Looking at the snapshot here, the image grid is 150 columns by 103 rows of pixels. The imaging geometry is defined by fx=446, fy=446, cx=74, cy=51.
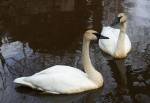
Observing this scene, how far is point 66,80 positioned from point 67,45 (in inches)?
104

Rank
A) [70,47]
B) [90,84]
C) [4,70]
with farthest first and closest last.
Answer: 1. [70,47]
2. [4,70]
3. [90,84]

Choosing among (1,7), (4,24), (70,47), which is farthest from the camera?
(1,7)

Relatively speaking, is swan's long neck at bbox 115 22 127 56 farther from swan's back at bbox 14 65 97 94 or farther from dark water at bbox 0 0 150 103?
swan's back at bbox 14 65 97 94

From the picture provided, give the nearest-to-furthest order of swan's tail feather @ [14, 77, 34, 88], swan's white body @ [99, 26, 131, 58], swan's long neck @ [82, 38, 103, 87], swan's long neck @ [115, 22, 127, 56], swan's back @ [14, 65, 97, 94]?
swan's back @ [14, 65, 97, 94] < swan's tail feather @ [14, 77, 34, 88] < swan's long neck @ [82, 38, 103, 87] < swan's long neck @ [115, 22, 127, 56] < swan's white body @ [99, 26, 131, 58]

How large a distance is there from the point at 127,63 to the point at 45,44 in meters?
2.19

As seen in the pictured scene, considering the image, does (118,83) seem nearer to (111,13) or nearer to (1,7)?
(111,13)

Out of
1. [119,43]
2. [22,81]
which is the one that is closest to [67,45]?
[119,43]

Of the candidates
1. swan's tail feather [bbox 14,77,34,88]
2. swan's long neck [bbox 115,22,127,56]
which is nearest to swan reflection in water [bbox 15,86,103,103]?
swan's tail feather [bbox 14,77,34,88]

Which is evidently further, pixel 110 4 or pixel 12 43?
pixel 110 4

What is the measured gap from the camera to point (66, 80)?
7453 millimetres

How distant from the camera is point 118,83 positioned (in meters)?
8.02

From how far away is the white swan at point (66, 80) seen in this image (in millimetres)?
7461

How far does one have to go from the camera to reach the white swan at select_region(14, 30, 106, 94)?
7.46 meters

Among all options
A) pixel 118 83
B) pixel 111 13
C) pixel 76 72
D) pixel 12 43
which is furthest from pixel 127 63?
pixel 111 13
